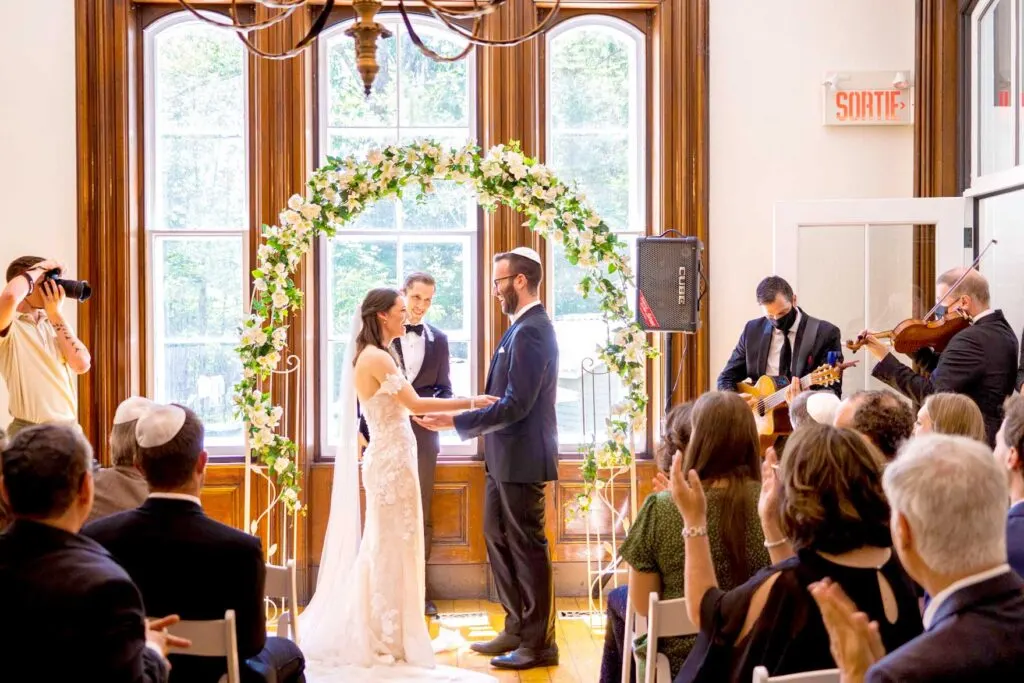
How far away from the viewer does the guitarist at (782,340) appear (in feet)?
18.5

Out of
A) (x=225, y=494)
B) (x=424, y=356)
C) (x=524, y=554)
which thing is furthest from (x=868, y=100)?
(x=225, y=494)

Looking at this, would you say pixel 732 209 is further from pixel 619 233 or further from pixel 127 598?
pixel 127 598

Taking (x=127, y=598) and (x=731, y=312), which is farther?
(x=731, y=312)

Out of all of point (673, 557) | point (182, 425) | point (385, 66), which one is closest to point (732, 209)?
point (385, 66)

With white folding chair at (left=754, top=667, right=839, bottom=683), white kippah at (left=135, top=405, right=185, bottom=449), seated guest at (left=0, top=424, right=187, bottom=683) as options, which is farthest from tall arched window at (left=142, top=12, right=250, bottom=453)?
white folding chair at (left=754, top=667, right=839, bottom=683)

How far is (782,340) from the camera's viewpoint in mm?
5770

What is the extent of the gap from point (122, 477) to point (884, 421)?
224cm

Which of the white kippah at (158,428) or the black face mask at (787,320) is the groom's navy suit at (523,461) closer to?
the black face mask at (787,320)

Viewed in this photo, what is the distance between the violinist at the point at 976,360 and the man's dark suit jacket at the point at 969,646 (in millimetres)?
3208

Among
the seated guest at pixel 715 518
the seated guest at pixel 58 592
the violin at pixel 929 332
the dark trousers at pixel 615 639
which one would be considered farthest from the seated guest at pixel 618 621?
the violin at pixel 929 332

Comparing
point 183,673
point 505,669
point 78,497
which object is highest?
point 78,497

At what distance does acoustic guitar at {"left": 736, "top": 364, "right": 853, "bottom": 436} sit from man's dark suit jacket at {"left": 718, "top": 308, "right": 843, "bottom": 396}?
0.24 feet

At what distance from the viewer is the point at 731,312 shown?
20.5 ft

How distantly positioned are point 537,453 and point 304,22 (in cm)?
285
